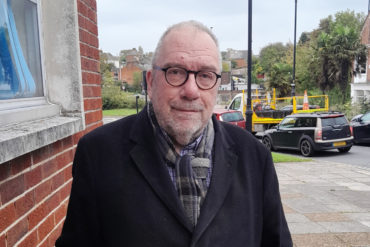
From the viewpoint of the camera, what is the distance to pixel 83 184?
4.91ft

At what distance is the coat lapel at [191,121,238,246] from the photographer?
1417mm

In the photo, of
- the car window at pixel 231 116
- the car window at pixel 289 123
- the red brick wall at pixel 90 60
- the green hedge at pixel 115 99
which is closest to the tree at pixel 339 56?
the car window at pixel 231 116

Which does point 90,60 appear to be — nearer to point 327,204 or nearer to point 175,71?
point 175,71

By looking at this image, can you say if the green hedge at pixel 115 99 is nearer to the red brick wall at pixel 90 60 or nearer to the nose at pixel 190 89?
the red brick wall at pixel 90 60

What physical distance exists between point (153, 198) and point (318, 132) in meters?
10.6

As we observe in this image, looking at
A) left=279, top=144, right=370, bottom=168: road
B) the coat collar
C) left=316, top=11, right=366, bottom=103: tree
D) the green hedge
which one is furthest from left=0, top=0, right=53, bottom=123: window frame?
the green hedge

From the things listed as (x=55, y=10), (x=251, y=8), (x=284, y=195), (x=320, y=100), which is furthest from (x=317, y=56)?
(x=55, y=10)

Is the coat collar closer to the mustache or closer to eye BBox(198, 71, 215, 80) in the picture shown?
the mustache

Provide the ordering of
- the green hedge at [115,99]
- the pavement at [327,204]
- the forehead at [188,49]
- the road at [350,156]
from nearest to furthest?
the forehead at [188,49]
the pavement at [327,204]
the road at [350,156]
the green hedge at [115,99]

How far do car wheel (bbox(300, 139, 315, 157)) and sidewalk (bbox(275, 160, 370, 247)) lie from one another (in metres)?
2.15

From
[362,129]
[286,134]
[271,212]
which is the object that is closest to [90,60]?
[271,212]

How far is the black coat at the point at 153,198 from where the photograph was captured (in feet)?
4.62

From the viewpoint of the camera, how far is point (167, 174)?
1469 mm

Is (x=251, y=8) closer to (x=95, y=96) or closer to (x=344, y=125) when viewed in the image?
(x=344, y=125)
